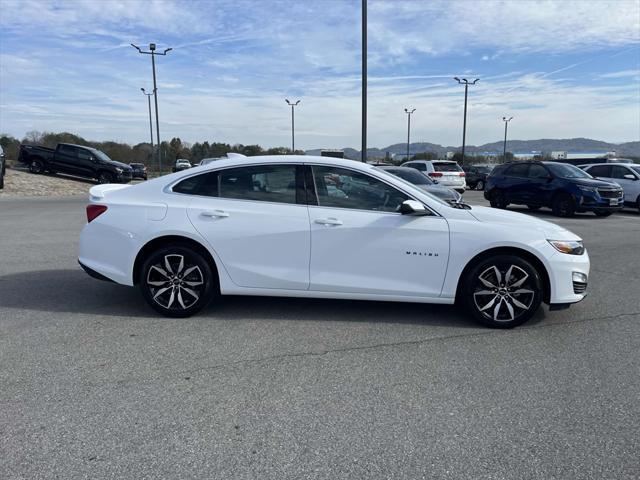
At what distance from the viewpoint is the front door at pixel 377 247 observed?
465cm

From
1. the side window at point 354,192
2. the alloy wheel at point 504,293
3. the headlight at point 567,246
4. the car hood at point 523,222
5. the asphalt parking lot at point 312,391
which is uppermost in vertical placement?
the side window at point 354,192

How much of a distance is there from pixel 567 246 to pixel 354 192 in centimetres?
204

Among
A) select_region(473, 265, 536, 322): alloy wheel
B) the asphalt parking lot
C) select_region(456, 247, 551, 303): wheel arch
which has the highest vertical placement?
select_region(456, 247, 551, 303): wheel arch

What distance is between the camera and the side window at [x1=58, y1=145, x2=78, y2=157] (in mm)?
26141

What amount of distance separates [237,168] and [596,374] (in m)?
3.57

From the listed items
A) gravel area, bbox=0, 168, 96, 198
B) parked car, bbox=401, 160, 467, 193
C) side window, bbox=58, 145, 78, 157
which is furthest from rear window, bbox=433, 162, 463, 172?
side window, bbox=58, 145, 78, 157

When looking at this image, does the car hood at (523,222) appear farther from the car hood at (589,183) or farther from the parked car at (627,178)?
the parked car at (627,178)

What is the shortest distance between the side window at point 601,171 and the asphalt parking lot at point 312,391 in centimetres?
1368

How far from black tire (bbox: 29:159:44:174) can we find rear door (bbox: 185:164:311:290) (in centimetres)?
2624

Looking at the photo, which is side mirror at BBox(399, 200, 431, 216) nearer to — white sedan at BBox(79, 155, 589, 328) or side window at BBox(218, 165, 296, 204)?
white sedan at BBox(79, 155, 589, 328)

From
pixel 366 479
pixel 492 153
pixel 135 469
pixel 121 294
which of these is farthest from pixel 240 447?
pixel 492 153

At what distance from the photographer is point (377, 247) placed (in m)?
4.68

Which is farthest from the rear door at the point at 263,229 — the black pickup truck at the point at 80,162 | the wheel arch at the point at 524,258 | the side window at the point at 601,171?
the black pickup truck at the point at 80,162

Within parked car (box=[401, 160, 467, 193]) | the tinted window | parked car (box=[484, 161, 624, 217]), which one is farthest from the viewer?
the tinted window
